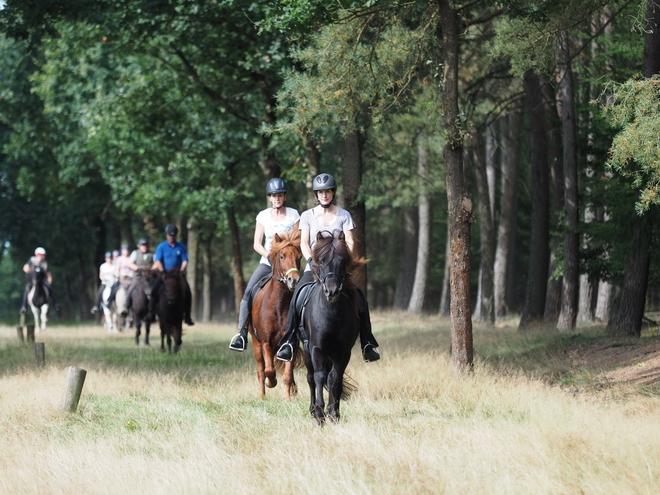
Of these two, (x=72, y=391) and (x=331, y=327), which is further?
(x=72, y=391)

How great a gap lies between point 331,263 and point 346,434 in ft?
5.67

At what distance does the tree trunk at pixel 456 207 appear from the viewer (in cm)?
1396

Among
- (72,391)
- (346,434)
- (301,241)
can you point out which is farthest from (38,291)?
(346,434)

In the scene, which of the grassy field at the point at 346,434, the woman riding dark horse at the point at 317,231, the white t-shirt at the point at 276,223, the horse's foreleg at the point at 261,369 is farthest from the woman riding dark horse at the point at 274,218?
the grassy field at the point at 346,434

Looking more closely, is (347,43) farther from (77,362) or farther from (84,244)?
(84,244)

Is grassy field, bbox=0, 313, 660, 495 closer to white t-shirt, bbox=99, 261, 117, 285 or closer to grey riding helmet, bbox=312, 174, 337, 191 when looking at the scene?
grey riding helmet, bbox=312, 174, 337, 191

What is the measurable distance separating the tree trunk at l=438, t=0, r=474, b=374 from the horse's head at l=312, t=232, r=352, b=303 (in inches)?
156

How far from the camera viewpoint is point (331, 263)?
10031mm

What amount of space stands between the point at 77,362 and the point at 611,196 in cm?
1010

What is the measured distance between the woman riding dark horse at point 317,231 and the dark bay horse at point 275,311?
80cm

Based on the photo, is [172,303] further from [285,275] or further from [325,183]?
[325,183]

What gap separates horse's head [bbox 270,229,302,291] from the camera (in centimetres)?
1234

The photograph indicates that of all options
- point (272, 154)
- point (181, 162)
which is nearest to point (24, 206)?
point (181, 162)

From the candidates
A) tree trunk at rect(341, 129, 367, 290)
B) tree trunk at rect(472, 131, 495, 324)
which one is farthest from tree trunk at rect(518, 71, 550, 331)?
tree trunk at rect(341, 129, 367, 290)
